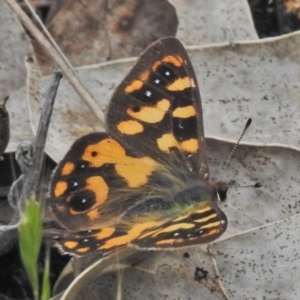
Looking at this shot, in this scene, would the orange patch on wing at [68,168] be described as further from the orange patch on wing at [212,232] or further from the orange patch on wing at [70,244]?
the orange patch on wing at [212,232]

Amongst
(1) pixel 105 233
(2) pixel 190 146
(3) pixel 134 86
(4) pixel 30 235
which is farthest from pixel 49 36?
(4) pixel 30 235

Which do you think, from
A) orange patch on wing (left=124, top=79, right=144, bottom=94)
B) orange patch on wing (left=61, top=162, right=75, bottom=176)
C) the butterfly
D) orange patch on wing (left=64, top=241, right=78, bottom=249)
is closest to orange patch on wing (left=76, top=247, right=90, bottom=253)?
orange patch on wing (left=64, top=241, right=78, bottom=249)

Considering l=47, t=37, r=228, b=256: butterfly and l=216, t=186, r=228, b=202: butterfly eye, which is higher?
l=47, t=37, r=228, b=256: butterfly

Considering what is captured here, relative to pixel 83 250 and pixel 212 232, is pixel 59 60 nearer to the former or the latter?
pixel 83 250

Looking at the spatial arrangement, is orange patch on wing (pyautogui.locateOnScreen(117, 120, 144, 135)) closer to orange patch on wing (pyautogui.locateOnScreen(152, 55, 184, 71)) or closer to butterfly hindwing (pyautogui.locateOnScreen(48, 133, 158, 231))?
butterfly hindwing (pyautogui.locateOnScreen(48, 133, 158, 231))

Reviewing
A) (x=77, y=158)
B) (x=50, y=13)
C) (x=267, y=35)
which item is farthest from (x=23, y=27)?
(x=267, y=35)

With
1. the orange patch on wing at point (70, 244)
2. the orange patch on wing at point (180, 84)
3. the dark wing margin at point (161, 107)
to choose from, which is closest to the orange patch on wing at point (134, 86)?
the dark wing margin at point (161, 107)
